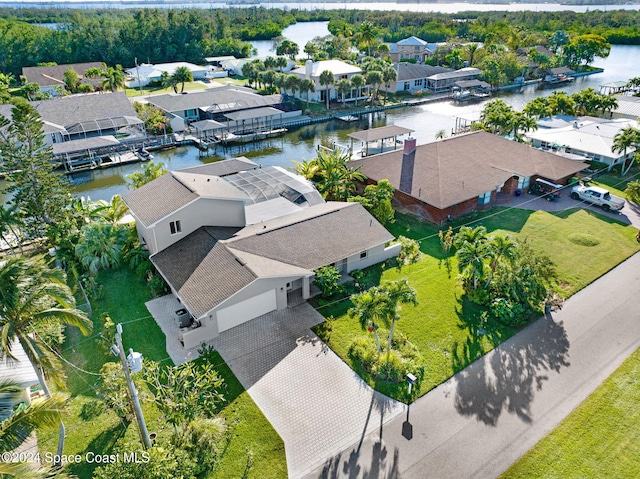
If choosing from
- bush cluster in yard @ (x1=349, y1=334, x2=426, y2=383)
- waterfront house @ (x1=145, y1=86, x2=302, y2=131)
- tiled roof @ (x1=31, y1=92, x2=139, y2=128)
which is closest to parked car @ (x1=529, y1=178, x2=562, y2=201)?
bush cluster in yard @ (x1=349, y1=334, x2=426, y2=383)

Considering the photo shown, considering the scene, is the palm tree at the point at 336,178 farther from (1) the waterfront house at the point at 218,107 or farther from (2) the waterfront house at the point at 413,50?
(2) the waterfront house at the point at 413,50

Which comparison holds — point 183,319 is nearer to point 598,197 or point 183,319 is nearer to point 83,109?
point 598,197

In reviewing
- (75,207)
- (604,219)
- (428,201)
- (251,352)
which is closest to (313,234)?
(251,352)

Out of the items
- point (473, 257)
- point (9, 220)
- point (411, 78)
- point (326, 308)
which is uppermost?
point (9, 220)

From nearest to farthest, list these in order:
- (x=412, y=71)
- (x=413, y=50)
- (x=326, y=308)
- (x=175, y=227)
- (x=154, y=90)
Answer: (x=326, y=308)
(x=175, y=227)
(x=412, y=71)
(x=154, y=90)
(x=413, y=50)

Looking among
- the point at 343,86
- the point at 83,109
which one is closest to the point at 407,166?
the point at 343,86

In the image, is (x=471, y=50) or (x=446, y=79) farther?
(x=471, y=50)

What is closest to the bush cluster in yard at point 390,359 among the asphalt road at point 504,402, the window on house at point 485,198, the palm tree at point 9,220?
the asphalt road at point 504,402

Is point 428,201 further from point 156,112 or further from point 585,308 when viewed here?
point 156,112
